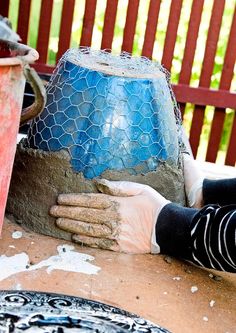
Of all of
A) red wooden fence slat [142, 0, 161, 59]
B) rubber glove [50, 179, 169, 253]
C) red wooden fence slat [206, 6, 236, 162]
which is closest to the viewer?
rubber glove [50, 179, 169, 253]

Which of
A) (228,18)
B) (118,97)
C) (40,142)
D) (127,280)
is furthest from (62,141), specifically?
(228,18)

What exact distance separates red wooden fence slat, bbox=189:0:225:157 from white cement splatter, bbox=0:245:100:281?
83.0 inches

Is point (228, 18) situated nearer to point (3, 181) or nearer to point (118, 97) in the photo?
point (118, 97)

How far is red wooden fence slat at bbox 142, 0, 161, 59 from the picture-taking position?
4166 millimetres

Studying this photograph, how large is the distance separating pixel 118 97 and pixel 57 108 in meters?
0.24

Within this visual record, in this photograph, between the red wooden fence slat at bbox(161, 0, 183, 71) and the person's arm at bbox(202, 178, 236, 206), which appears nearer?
the person's arm at bbox(202, 178, 236, 206)

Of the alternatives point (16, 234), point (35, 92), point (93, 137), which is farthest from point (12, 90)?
point (16, 234)

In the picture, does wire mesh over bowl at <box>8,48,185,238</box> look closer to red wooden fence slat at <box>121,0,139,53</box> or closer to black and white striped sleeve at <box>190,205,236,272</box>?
black and white striped sleeve at <box>190,205,236,272</box>

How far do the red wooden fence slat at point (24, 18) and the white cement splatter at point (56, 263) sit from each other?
2159 mm

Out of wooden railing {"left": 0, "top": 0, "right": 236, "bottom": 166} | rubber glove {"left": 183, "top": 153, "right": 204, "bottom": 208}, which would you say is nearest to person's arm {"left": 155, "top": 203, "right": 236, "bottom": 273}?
rubber glove {"left": 183, "top": 153, "right": 204, "bottom": 208}

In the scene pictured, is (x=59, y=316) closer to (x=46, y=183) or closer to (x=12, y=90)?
(x=12, y=90)

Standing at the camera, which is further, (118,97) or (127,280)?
(118,97)

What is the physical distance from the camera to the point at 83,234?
2.50 metres

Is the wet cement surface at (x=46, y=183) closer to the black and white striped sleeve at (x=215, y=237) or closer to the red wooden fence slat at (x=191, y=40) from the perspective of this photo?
the black and white striped sleeve at (x=215, y=237)
